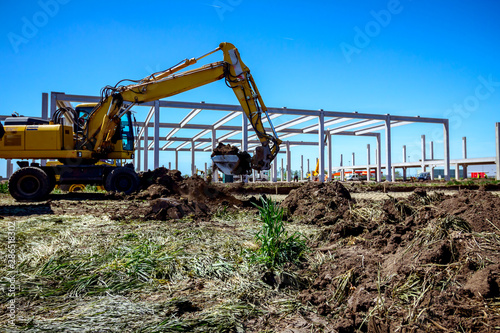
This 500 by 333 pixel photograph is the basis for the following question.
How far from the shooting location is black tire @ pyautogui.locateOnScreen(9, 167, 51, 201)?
10.5 meters

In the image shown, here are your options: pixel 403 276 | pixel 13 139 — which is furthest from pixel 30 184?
pixel 403 276

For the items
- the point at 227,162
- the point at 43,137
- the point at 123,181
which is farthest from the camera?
the point at 123,181

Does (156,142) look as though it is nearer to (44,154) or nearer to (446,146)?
(44,154)

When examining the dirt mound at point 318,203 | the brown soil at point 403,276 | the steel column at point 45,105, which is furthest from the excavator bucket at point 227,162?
the steel column at point 45,105

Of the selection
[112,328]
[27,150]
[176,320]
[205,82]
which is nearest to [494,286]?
[176,320]

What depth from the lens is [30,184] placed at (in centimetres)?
1082

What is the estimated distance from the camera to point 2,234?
15.4ft

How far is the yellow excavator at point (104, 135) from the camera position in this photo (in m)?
10.5

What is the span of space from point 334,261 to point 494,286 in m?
1.42

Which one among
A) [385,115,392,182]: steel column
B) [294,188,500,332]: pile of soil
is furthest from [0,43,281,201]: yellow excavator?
[385,115,392,182]: steel column

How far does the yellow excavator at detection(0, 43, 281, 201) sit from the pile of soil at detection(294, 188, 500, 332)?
6.71 meters

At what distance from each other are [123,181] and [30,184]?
297 cm

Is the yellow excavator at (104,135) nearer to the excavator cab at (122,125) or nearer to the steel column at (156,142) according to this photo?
the excavator cab at (122,125)

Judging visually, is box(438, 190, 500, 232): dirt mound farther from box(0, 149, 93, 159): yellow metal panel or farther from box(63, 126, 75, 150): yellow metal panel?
box(63, 126, 75, 150): yellow metal panel
